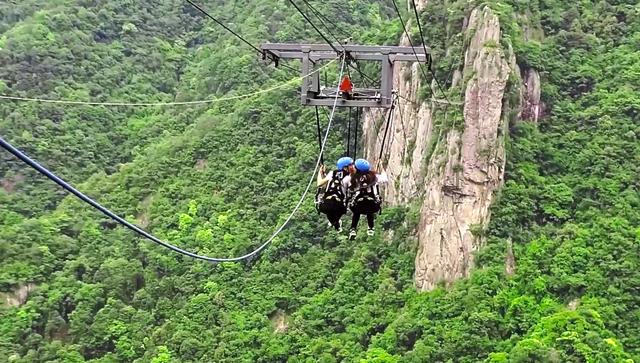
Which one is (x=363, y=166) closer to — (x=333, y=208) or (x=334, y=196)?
(x=334, y=196)

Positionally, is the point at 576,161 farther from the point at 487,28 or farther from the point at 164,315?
the point at 164,315

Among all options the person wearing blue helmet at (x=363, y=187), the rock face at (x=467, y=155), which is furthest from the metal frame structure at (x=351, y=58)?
the rock face at (x=467, y=155)

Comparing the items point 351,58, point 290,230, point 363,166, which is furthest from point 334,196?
point 290,230

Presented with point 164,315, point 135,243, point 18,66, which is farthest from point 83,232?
point 18,66

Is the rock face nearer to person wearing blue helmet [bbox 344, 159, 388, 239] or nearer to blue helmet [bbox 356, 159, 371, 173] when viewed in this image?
person wearing blue helmet [bbox 344, 159, 388, 239]

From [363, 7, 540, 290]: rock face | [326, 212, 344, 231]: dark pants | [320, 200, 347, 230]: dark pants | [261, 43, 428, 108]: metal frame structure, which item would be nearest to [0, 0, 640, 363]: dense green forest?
[363, 7, 540, 290]: rock face

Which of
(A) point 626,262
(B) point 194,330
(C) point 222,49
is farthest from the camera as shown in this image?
(C) point 222,49
